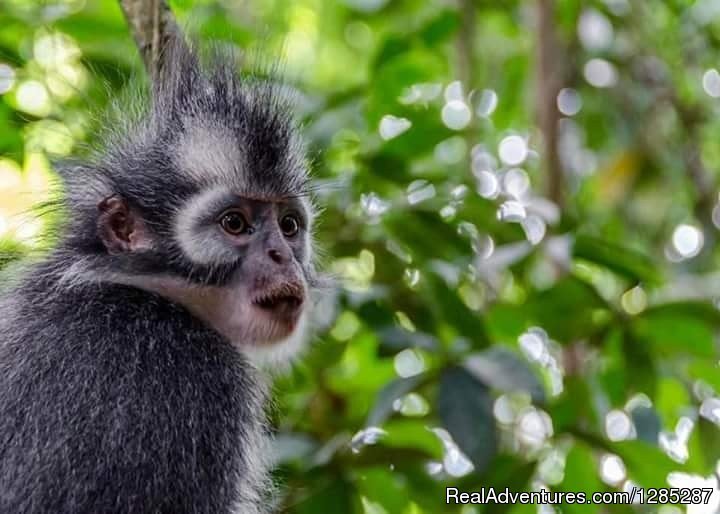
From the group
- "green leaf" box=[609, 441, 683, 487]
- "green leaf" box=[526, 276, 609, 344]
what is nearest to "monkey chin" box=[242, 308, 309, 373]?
"green leaf" box=[526, 276, 609, 344]

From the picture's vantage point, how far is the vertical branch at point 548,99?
6.02 metres

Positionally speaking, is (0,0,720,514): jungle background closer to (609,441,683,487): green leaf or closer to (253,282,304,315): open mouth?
(609,441,683,487): green leaf

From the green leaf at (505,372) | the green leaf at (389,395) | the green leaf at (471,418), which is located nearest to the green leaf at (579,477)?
the green leaf at (505,372)

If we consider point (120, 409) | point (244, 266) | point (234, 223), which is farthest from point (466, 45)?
point (120, 409)

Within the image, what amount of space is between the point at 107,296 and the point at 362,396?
1489 millimetres

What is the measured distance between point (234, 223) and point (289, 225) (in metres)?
0.25

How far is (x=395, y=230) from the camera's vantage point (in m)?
4.54

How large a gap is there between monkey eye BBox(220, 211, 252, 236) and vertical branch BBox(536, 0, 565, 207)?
7.69 ft

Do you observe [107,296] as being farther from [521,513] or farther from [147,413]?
[521,513]

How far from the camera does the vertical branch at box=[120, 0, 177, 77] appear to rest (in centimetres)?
382

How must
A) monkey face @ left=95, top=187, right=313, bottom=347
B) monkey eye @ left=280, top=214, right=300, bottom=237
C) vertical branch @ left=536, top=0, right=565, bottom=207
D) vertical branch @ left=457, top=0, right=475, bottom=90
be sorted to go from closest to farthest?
monkey face @ left=95, top=187, right=313, bottom=347 → monkey eye @ left=280, top=214, right=300, bottom=237 → vertical branch @ left=536, top=0, right=565, bottom=207 → vertical branch @ left=457, top=0, right=475, bottom=90

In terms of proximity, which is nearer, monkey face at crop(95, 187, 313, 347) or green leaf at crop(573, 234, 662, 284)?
monkey face at crop(95, 187, 313, 347)

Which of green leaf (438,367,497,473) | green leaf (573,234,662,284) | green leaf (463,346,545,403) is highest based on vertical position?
green leaf (573,234,662,284)

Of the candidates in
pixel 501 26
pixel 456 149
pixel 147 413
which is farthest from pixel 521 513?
pixel 501 26
